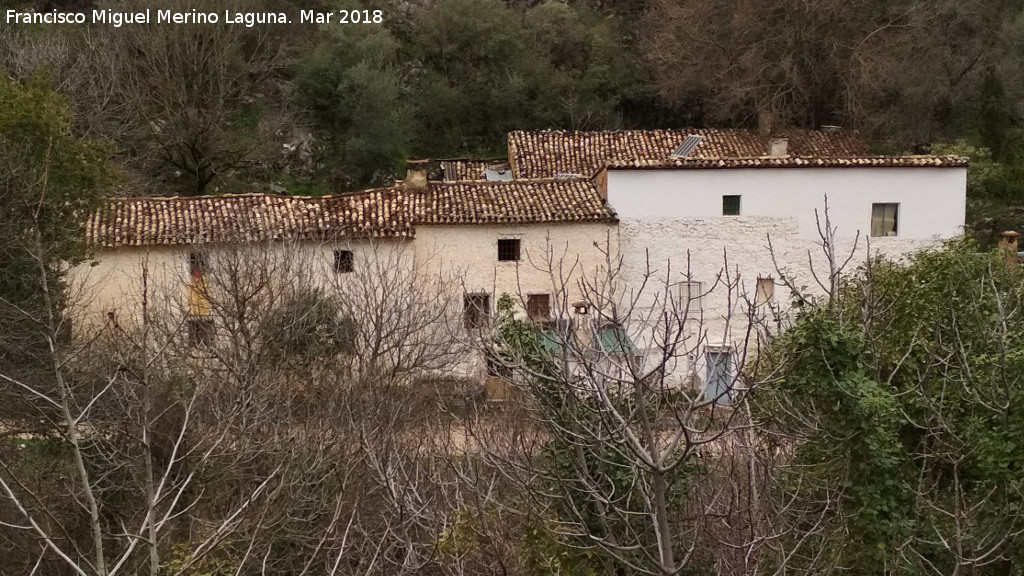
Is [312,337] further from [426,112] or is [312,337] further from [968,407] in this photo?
[426,112]

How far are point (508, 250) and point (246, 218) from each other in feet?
16.2

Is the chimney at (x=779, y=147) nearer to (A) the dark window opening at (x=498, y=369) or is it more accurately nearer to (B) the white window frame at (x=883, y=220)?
(B) the white window frame at (x=883, y=220)

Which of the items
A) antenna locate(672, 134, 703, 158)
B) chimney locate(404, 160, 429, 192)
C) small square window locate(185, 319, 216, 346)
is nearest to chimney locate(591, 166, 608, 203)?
chimney locate(404, 160, 429, 192)

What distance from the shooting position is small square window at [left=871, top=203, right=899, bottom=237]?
2088 cm

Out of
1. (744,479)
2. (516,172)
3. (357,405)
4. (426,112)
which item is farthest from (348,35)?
(744,479)

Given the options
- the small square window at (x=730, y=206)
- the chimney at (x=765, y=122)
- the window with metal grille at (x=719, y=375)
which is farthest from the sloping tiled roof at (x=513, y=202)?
the window with metal grille at (x=719, y=375)

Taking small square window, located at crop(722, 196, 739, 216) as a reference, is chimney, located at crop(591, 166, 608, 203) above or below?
above

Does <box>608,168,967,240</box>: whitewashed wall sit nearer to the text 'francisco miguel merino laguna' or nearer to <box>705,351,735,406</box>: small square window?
<box>705,351,735,406</box>: small square window

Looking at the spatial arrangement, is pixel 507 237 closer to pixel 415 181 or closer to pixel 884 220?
pixel 415 181

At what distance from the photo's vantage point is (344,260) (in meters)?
19.2

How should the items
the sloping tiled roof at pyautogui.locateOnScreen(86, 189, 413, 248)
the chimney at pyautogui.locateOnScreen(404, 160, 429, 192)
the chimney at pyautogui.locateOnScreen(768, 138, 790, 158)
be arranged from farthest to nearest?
the chimney at pyautogui.locateOnScreen(768, 138, 790, 158) → the chimney at pyautogui.locateOnScreen(404, 160, 429, 192) → the sloping tiled roof at pyautogui.locateOnScreen(86, 189, 413, 248)

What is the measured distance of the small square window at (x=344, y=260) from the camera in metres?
18.8

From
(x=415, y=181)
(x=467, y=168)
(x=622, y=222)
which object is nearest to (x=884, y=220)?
(x=622, y=222)

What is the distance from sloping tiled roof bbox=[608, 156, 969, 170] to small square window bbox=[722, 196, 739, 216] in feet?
2.29
